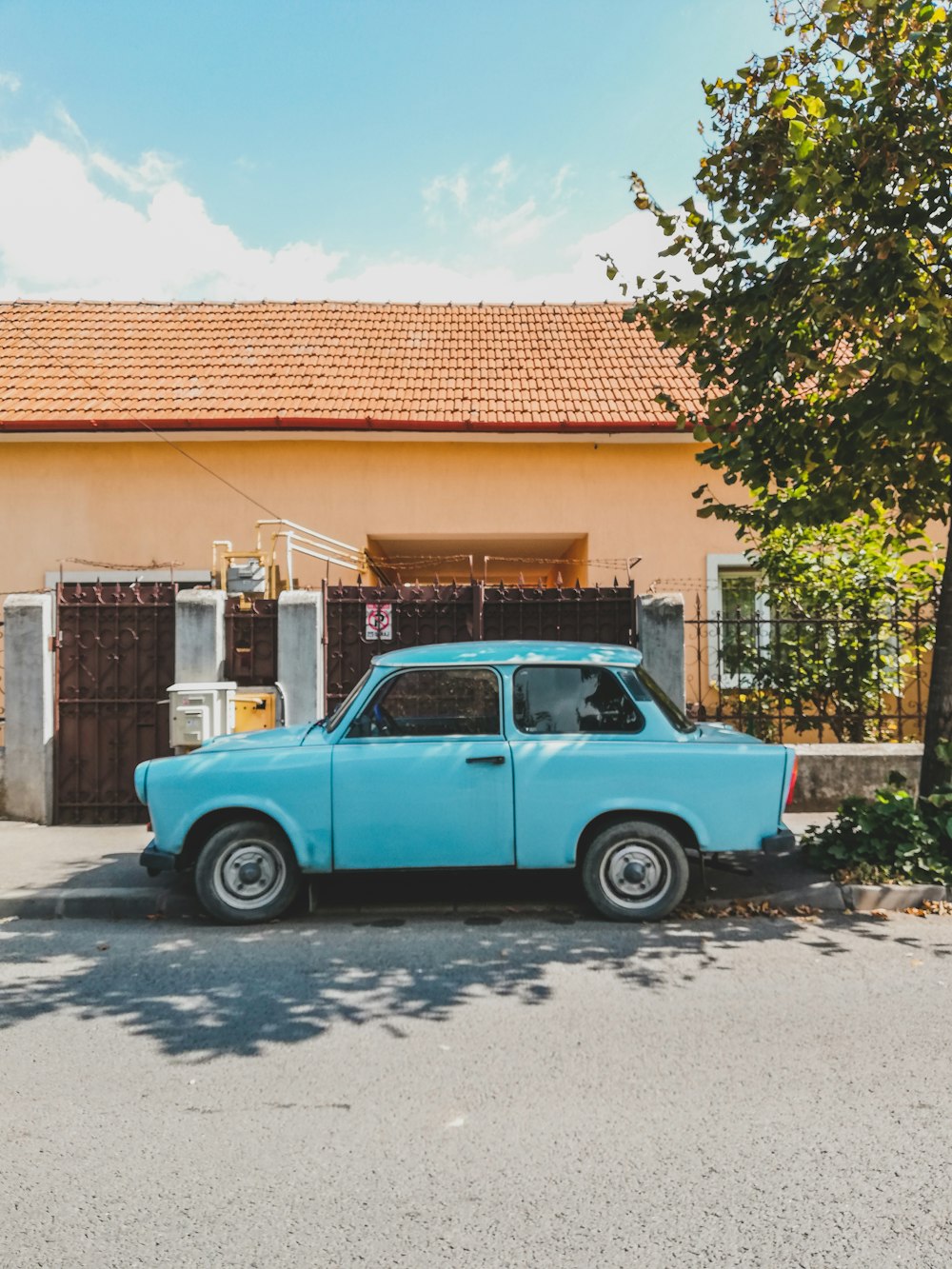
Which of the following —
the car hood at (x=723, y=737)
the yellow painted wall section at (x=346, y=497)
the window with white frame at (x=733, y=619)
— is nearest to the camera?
the car hood at (x=723, y=737)

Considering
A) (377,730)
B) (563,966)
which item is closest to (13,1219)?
(563,966)

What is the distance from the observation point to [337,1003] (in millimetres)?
4410

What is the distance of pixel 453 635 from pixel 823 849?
3.92 m

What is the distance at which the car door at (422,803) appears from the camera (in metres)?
5.51

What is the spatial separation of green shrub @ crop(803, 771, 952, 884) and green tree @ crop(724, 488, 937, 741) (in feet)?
8.60

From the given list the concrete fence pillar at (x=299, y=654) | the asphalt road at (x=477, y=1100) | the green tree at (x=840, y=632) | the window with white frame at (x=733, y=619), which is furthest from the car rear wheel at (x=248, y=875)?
the green tree at (x=840, y=632)

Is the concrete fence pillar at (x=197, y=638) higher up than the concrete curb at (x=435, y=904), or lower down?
higher up

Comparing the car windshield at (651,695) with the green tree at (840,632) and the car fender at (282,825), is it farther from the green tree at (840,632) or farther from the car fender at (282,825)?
the green tree at (840,632)

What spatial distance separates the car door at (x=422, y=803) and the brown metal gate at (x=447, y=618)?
3415 millimetres

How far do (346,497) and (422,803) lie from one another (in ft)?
26.7

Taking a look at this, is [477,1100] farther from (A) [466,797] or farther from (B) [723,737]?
(B) [723,737]

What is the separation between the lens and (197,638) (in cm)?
868

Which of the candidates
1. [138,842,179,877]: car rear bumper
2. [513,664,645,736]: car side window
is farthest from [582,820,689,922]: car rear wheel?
[138,842,179,877]: car rear bumper

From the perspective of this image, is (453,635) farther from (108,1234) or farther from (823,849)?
(108,1234)
